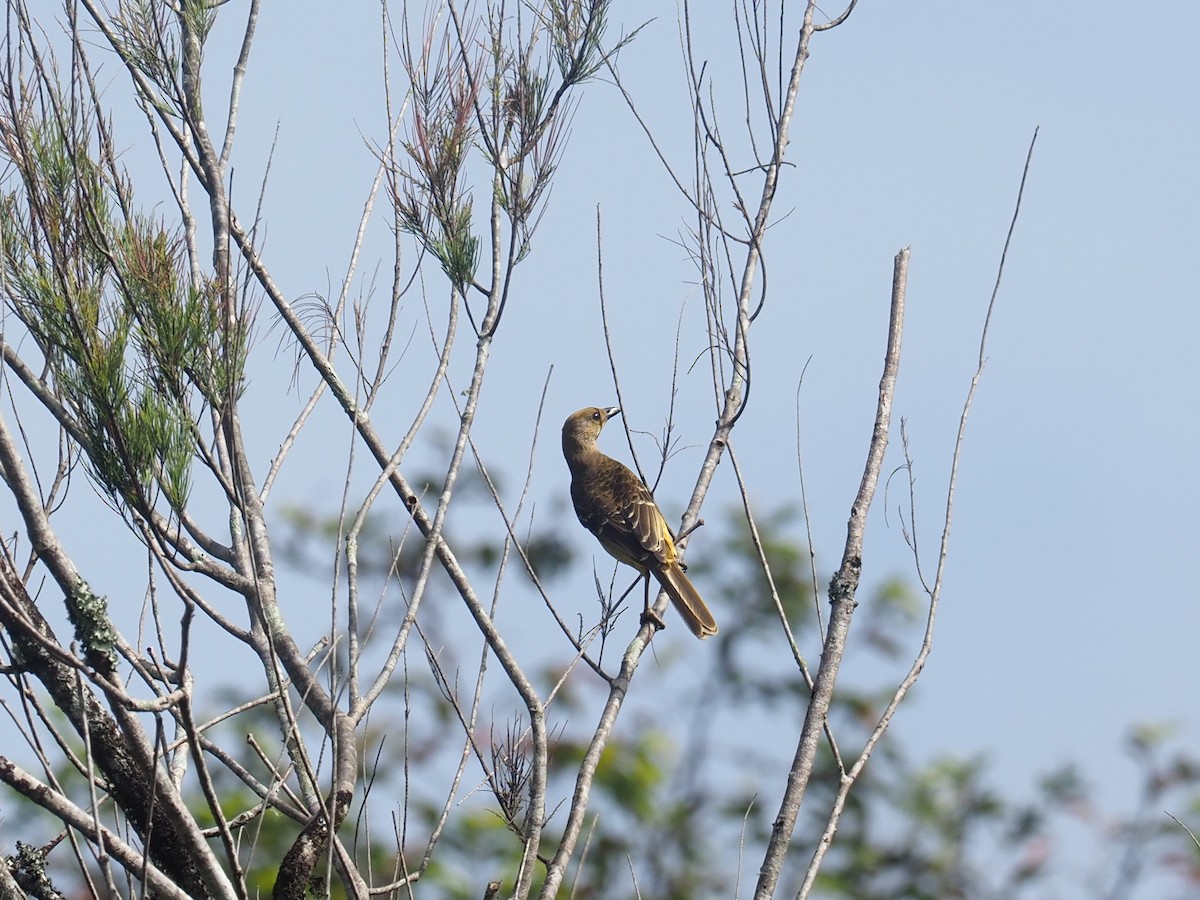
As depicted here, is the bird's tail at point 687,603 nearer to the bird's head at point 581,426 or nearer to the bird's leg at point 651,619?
the bird's leg at point 651,619

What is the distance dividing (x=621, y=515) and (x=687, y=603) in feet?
3.32

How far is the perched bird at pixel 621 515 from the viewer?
629 cm

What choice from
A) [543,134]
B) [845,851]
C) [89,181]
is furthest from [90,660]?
Answer: [845,851]

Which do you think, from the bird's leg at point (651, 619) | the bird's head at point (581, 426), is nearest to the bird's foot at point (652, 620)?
the bird's leg at point (651, 619)

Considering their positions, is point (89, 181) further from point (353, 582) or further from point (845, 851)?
point (845, 851)

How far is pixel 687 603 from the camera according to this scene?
6301mm

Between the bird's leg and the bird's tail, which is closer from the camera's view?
the bird's leg

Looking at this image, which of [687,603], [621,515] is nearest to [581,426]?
[621,515]

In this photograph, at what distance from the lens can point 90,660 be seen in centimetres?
290

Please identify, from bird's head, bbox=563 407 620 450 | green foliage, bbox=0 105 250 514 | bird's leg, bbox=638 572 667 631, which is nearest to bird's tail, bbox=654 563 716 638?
bird's leg, bbox=638 572 667 631

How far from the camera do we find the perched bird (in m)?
6.29

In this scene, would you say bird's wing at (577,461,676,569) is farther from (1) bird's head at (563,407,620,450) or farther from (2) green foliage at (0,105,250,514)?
(2) green foliage at (0,105,250,514)

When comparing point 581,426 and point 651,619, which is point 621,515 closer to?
point 581,426

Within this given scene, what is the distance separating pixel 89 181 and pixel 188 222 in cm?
52
